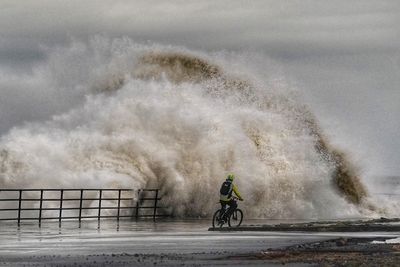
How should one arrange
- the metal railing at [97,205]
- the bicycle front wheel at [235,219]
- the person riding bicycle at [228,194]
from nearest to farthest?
the person riding bicycle at [228,194]
the bicycle front wheel at [235,219]
the metal railing at [97,205]

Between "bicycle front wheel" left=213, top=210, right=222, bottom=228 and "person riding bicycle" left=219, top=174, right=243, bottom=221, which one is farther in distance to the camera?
"person riding bicycle" left=219, top=174, right=243, bottom=221

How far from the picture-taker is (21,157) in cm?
4659

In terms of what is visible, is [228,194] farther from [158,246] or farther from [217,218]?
[158,246]

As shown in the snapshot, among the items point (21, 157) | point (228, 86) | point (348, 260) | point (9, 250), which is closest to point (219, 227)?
point (9, 250)

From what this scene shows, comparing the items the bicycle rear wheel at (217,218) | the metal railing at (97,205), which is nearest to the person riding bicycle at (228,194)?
the bicycle rear wheel at (217,218)

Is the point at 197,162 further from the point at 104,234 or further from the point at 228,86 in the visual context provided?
the point at 104,234

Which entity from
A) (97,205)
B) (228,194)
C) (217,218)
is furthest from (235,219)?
(97,205)

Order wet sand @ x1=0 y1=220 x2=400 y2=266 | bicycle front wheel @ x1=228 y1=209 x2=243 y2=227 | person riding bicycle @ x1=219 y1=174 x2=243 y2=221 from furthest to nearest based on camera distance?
bicycle front wheel @ x1=228 y1=209 x2=243 y2=227 < person riding bicycle @ x1=219 y1=174 x2=243 y2=221 < wet sand @ x1=0 y1=220 x2=400 y2=266

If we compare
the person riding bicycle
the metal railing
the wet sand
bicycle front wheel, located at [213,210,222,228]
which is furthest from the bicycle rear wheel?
the metal railing

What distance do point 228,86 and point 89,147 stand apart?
10.5 metres

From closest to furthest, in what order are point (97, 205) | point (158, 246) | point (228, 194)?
point (158, 246) → point (228, 194) → point (97, 205)

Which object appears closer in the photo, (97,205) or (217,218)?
(217,218)

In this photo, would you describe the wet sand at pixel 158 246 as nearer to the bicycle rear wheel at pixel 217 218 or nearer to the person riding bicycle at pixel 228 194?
the bicycle rear wheel at pixel 217 218

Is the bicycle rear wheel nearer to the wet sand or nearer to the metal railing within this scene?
the wet sand
